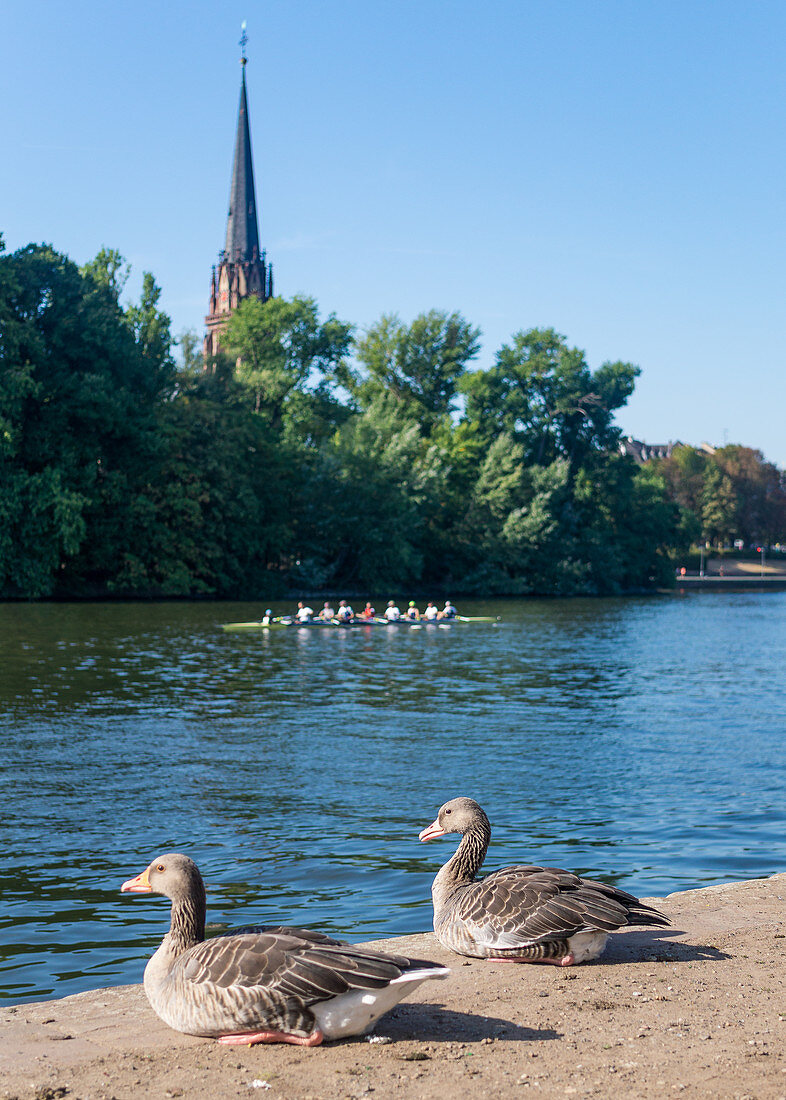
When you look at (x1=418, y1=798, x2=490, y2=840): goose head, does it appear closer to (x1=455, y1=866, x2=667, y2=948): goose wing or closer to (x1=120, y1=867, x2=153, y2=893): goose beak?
(x1=455, y1=866, x2=667, y2=948): goose wing

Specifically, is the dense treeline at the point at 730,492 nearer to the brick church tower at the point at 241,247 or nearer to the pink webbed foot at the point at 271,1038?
the brick church tower at the point at 241,247

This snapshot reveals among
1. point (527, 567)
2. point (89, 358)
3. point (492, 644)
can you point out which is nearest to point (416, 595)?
point (527, 567)

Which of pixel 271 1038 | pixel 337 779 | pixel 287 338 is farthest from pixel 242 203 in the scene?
pixel 271 1038

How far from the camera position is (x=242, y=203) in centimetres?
13112

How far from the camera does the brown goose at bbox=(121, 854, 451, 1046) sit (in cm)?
594

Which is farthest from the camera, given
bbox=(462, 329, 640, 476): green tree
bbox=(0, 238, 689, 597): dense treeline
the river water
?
bbox=(462, 329, 640, 476): green tree

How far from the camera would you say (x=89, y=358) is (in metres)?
64.1

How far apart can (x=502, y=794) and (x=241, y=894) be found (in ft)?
20.5

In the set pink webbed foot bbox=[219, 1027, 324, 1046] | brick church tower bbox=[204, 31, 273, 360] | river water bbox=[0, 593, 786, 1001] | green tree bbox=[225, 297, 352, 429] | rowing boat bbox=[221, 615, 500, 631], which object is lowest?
river water bbox=[0, 593, 786, 1001]

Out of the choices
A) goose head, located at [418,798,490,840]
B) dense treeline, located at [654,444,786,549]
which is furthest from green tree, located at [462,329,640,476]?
goose head, located at [418,798,490,840]

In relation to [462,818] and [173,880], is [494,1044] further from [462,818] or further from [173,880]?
[462,818]

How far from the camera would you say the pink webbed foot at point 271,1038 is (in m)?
6.22

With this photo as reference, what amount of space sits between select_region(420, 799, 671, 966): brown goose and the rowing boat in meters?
41.5

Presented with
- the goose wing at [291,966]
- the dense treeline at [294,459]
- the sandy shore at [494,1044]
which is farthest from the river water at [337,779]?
the dense treeline at [294,459]
